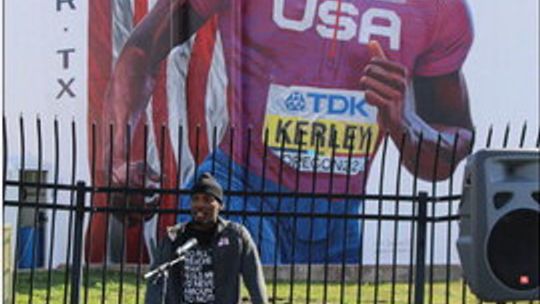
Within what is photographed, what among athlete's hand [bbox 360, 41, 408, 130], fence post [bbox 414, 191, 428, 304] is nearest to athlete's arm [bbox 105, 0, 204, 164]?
athlete's hand [bbox 360, 41, 408, 130]

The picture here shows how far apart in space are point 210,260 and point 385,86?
11.1m

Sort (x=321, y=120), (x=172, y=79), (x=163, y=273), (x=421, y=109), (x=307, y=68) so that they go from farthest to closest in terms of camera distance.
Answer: (x=421, y=109) → (x=321, y=120) → (x=307, y=68) → (x=172, y=79) → (x=163, y=273)

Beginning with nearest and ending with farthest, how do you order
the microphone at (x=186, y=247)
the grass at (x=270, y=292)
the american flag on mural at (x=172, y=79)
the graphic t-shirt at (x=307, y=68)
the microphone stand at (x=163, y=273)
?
the microphone stand at (x=163, y=273) → the microphone at (x=186, y=247) → the grass at (x=270, y=292) → the american flag on mural at (x=172, y=79) → the graphic t-shirt at (x=307, y=68)

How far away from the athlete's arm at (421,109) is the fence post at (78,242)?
9872mm

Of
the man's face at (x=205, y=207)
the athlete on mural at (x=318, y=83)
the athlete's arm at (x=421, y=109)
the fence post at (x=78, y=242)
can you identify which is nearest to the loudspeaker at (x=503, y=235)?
the man's face at (x=205, y=207)

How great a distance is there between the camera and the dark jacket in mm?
5660

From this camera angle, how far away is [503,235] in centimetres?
424

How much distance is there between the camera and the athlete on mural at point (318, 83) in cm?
1545

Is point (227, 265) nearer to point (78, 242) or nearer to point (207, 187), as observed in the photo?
point (207, 187)

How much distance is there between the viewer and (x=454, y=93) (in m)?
17.0

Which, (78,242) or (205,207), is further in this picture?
(78,242)

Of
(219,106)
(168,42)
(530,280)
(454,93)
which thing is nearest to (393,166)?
(454,93)

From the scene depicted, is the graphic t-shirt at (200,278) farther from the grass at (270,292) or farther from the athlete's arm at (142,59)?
the athlete's arm at (142,59)

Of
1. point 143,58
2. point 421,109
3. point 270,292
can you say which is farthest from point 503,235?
point 421,109
